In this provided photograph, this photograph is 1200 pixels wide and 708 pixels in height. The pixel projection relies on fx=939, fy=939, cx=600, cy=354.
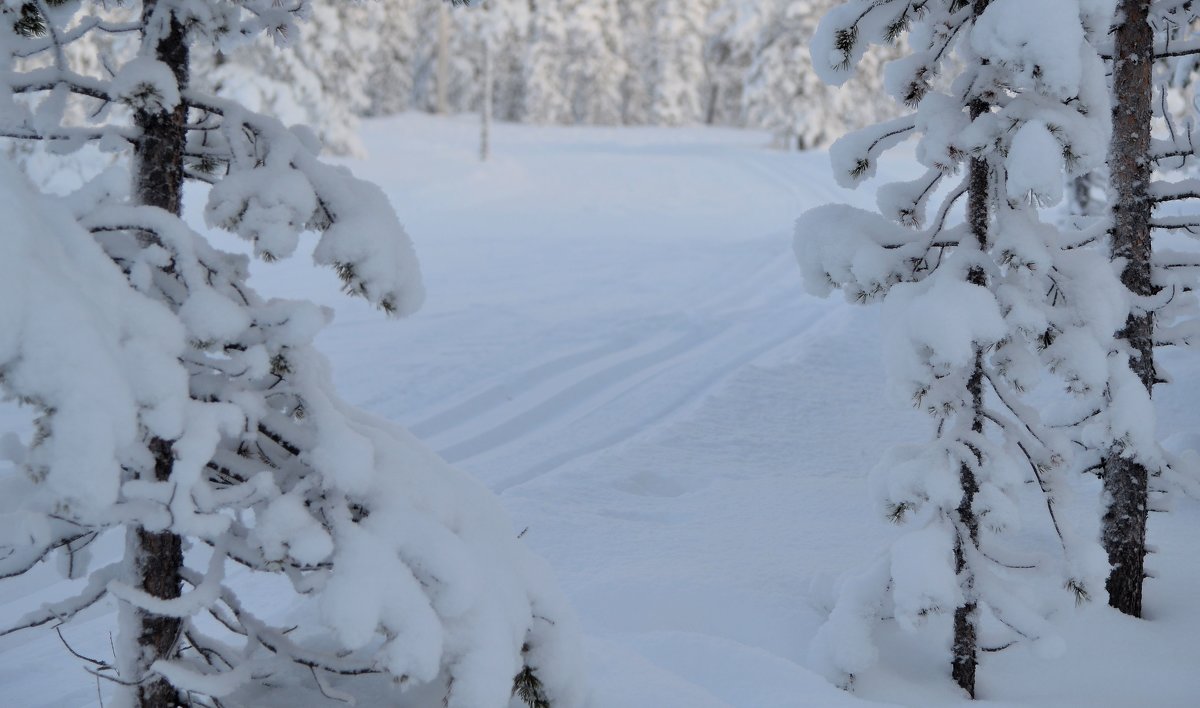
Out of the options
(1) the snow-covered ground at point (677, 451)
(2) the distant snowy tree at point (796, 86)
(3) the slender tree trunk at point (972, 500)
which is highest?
(2) the distant snowy tree at point (796, 86)

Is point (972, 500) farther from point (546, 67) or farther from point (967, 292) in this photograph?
point (546, 67)

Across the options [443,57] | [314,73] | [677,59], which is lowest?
[314,73]

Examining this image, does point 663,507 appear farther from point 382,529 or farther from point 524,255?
point 524,255

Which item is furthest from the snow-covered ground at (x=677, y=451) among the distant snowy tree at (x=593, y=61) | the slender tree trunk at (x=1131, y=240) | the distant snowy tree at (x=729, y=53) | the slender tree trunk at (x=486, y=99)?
the distant snowy tree at (x=593, y=61)

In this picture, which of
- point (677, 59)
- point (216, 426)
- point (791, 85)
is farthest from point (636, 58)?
point (216, 426)

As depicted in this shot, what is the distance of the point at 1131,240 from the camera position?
20.5ft

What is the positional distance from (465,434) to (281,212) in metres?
6.51

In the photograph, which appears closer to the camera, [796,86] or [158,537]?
[158,537]

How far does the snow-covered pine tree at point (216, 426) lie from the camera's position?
228cm

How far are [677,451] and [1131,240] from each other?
4.48 metres

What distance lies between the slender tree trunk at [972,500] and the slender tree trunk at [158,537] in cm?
383

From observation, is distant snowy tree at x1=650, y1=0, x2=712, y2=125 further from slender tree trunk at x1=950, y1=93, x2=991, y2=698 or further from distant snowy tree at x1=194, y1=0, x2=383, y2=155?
slender tree trunk at x1=950, y1=93, x2=991, y2=698

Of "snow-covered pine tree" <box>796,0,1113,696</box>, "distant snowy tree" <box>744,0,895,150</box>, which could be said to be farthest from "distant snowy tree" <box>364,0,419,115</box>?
"snow-covered pine tree" <box>796,0,1113,696</box>

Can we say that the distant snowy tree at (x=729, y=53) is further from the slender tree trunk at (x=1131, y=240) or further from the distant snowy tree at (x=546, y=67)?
the slender tree trunk at (x=1131, y=240)
